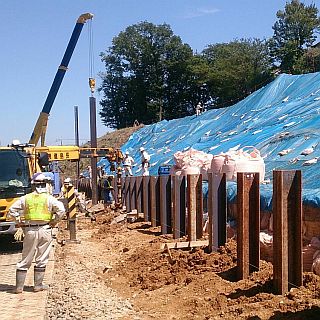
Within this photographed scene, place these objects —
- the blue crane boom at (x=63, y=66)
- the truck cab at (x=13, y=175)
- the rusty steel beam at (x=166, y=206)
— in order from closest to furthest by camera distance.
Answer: the truck cab at (x=13, y=175), the rusty steel beam at (x=166, y=206), the blue crane boom at (x=63, y=66)

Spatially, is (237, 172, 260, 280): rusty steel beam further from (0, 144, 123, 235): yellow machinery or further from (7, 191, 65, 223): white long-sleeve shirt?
(0, 144, 123, 235): yellow machinery

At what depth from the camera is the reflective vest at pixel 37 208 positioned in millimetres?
8344

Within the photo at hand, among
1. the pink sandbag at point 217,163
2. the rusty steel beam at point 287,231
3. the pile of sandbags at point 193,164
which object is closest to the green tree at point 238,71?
the pile of sandbags at point 193,164

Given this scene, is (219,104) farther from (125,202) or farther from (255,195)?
(255,195)

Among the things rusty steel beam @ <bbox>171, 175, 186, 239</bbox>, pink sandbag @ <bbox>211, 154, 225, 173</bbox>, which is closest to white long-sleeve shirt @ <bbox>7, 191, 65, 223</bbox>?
rusty steel beam @ <bbox>171, 175, 186, 239</bbox>

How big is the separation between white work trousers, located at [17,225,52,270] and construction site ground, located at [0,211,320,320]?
1.54ft

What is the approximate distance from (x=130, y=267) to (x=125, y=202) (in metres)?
11.5

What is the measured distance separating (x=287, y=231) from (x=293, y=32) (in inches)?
2273

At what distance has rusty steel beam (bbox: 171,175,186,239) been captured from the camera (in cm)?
1173

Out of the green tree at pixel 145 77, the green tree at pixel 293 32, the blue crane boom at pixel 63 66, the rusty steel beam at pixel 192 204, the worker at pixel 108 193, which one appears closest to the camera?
the rusty steel beam at pixel 192 204

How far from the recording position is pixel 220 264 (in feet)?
27.1

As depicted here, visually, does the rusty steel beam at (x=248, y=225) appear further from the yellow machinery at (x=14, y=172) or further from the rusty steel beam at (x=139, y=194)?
the rusty steel beam at (x=139, y=194)

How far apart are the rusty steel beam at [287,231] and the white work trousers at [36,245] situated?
3723mm

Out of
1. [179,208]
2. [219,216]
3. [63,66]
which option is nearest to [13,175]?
[179,208]
